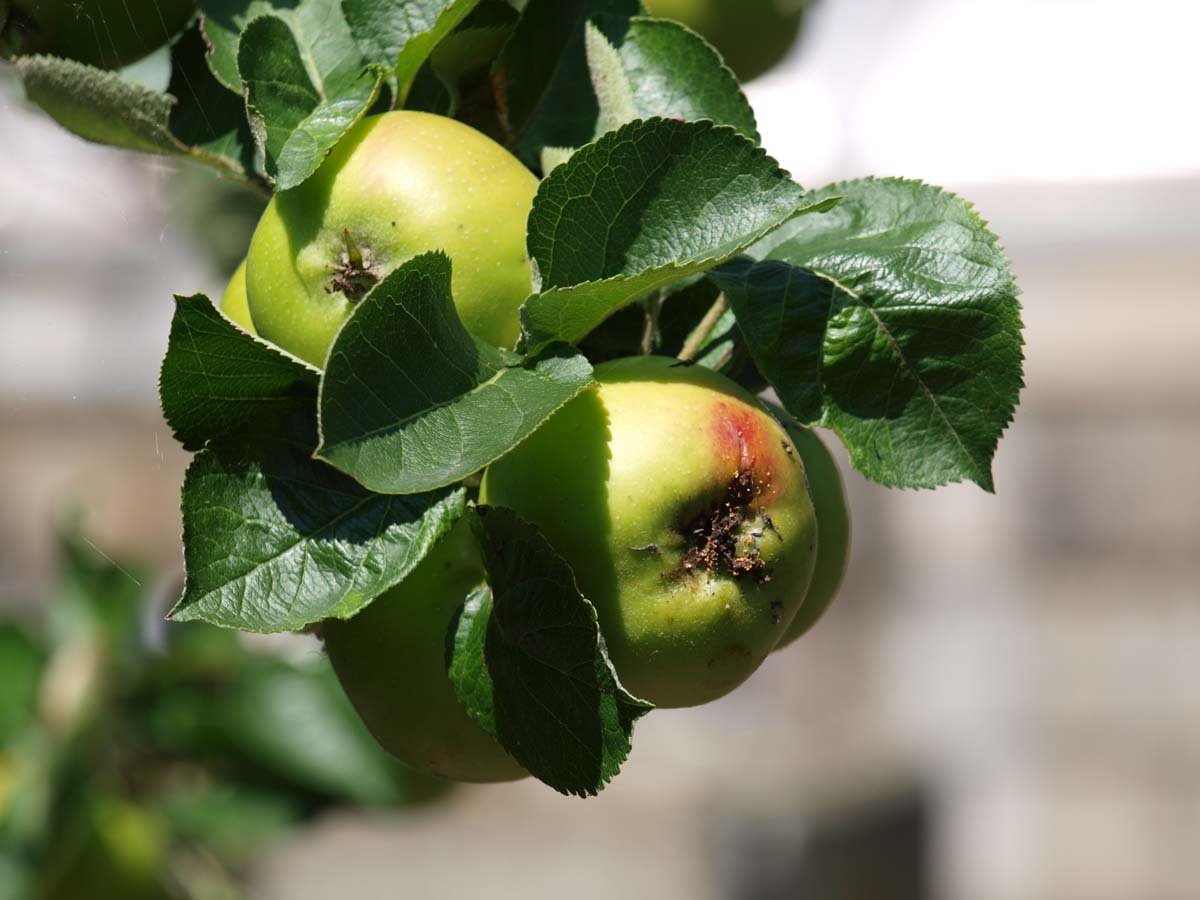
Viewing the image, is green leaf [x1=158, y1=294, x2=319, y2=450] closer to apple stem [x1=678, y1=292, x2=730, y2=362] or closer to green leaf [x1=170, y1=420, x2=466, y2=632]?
green leaf [x1=170, y1=420, x2=466, y2=632]

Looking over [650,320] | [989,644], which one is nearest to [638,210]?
[650,320]

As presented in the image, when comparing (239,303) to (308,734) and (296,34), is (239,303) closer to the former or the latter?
(296,34)

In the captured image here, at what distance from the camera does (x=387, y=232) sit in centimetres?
50

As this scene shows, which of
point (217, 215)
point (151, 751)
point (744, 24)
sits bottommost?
point (151, 751)

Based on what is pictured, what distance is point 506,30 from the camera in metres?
0.57

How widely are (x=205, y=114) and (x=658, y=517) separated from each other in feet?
0.93

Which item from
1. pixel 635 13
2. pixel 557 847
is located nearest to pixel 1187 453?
pixel 557 847

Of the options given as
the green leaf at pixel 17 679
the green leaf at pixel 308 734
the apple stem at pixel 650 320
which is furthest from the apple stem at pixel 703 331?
the green leaf at pixel 17 679

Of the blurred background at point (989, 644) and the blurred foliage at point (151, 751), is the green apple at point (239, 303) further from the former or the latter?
the blurred background at point (989, 644)

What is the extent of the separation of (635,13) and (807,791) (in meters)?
3.17

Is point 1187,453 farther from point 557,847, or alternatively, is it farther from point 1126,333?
point 557,847

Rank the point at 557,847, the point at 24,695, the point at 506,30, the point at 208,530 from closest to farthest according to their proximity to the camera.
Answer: the point at 208,530 → the point at 506,30 → the point at 24,695 → the point at 557,847

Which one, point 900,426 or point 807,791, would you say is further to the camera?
point 807,791

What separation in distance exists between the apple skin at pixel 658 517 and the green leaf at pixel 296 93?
0.14 meters
